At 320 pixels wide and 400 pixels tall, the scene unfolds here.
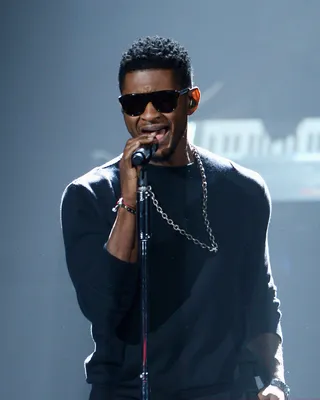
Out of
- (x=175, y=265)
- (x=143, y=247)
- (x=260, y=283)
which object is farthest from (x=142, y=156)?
(x=260, y=283)

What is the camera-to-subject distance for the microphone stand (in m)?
1.51

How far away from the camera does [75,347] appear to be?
1963mm

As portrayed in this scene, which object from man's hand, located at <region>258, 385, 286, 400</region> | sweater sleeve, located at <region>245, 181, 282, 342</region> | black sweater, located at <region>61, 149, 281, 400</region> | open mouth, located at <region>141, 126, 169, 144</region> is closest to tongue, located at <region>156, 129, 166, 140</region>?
open mouth, located at <region>141, 126, 169, 144</region>

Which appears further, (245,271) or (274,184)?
(274,184)

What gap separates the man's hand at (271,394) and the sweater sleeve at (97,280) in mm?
344

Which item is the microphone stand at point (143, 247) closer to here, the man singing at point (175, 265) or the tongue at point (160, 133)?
the man singing at point (175, 265)

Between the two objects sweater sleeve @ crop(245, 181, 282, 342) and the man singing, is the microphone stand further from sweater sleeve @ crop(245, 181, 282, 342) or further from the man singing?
sweater sleeve @ crop(245, 181, 282, 342)

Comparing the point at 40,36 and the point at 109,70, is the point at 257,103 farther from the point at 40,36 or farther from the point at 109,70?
the point at 40,36

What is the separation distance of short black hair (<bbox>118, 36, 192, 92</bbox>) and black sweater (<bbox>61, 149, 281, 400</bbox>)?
0.74ft

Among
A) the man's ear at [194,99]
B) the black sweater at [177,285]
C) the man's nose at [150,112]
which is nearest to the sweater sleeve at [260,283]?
the black sweater at [177,285]

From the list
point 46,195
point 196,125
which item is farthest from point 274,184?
point 46,195

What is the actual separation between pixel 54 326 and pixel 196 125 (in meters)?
0.66

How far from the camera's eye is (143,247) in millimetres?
1569

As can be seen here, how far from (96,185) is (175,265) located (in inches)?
10.9
